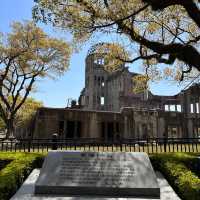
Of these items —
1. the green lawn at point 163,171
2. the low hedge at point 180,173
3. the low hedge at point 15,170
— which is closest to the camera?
the low hedge at point 180,173

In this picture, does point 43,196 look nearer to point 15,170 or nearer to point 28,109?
point 15,170

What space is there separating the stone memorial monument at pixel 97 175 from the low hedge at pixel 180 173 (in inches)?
25.4

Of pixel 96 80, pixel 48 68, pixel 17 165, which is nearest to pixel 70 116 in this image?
pixel 48 68

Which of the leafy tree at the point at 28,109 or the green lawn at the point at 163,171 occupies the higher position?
the leafy tree at the point at 28,109

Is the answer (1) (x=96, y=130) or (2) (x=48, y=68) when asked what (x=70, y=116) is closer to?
(1) (x=96, y=130)

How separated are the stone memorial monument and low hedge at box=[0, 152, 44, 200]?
0.66 metres

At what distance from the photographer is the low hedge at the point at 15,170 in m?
7.64

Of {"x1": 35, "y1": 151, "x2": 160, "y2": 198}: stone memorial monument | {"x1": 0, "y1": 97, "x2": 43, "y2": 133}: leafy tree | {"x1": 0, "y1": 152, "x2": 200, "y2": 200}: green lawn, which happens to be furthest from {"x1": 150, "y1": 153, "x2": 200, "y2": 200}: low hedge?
{"x1": 0, "y1": 97, "x2": 43, "y2": 133}: leafy tree

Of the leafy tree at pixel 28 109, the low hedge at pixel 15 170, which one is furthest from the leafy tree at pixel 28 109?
the low hedge at pixel 15 170

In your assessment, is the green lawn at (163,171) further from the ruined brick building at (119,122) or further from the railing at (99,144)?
the ruined brick building at (119,122)

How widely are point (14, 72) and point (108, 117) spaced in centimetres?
1218

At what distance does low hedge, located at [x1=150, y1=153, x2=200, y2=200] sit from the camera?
7.41 m

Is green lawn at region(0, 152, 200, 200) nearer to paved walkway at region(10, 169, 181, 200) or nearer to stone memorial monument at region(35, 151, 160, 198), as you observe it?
paved walkway at region(10, 169, 181, 200)

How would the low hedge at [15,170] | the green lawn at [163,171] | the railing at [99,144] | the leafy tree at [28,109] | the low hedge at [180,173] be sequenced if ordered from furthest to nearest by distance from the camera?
the leafy tree at [28,109], the railing at [99,144], the low hedge at [15,170], the green lawn at [163,171], the low hedge at [180,173]
